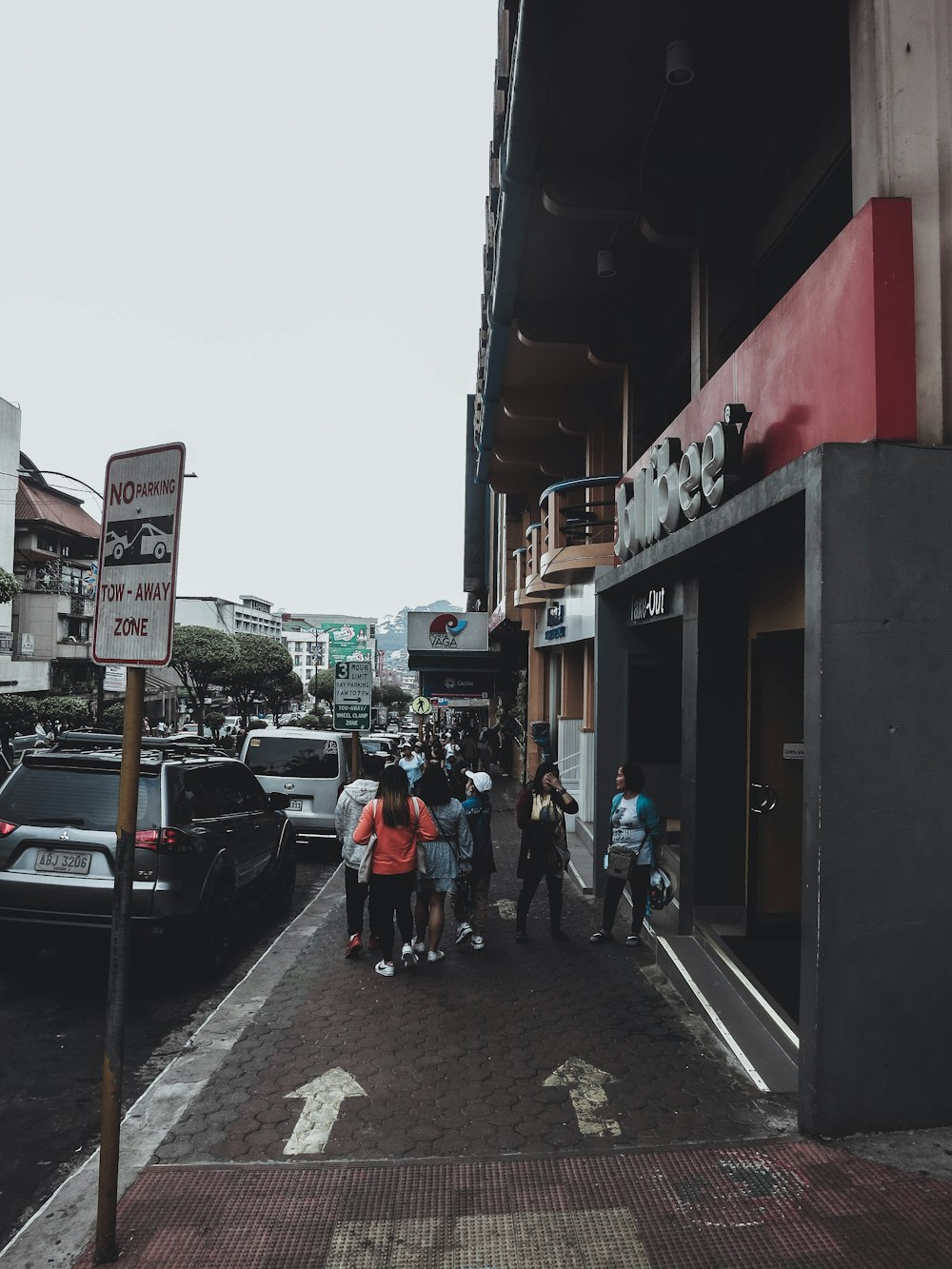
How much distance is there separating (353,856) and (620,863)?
2333 mm

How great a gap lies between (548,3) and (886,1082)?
712 centimetres

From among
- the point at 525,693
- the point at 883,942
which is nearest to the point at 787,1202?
the point at 883,942

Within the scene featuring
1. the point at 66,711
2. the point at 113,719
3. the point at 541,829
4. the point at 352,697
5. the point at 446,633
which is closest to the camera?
the point at 541,829

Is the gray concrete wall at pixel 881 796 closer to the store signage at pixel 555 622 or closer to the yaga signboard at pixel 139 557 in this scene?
the yaga signboard at pixel 139 557

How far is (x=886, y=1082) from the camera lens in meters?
4.11

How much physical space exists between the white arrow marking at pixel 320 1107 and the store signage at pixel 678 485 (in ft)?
14.5

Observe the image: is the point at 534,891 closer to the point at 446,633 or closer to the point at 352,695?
the point at 352,695

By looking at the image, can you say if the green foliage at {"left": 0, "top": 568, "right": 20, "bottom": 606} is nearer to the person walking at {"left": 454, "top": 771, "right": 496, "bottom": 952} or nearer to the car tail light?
the car tail light

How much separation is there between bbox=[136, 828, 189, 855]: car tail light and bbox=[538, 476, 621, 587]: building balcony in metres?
6.68

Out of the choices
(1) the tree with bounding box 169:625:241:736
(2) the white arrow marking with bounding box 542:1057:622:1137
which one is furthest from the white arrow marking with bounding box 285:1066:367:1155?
(1) the tree with bounding box 169:625:241:736

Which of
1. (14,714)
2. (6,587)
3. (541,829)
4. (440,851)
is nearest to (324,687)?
(6,587)

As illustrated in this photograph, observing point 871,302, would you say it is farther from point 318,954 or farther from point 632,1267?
point 318,954

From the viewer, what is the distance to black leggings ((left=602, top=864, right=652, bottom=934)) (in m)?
7.32

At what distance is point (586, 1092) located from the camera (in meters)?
4.73
